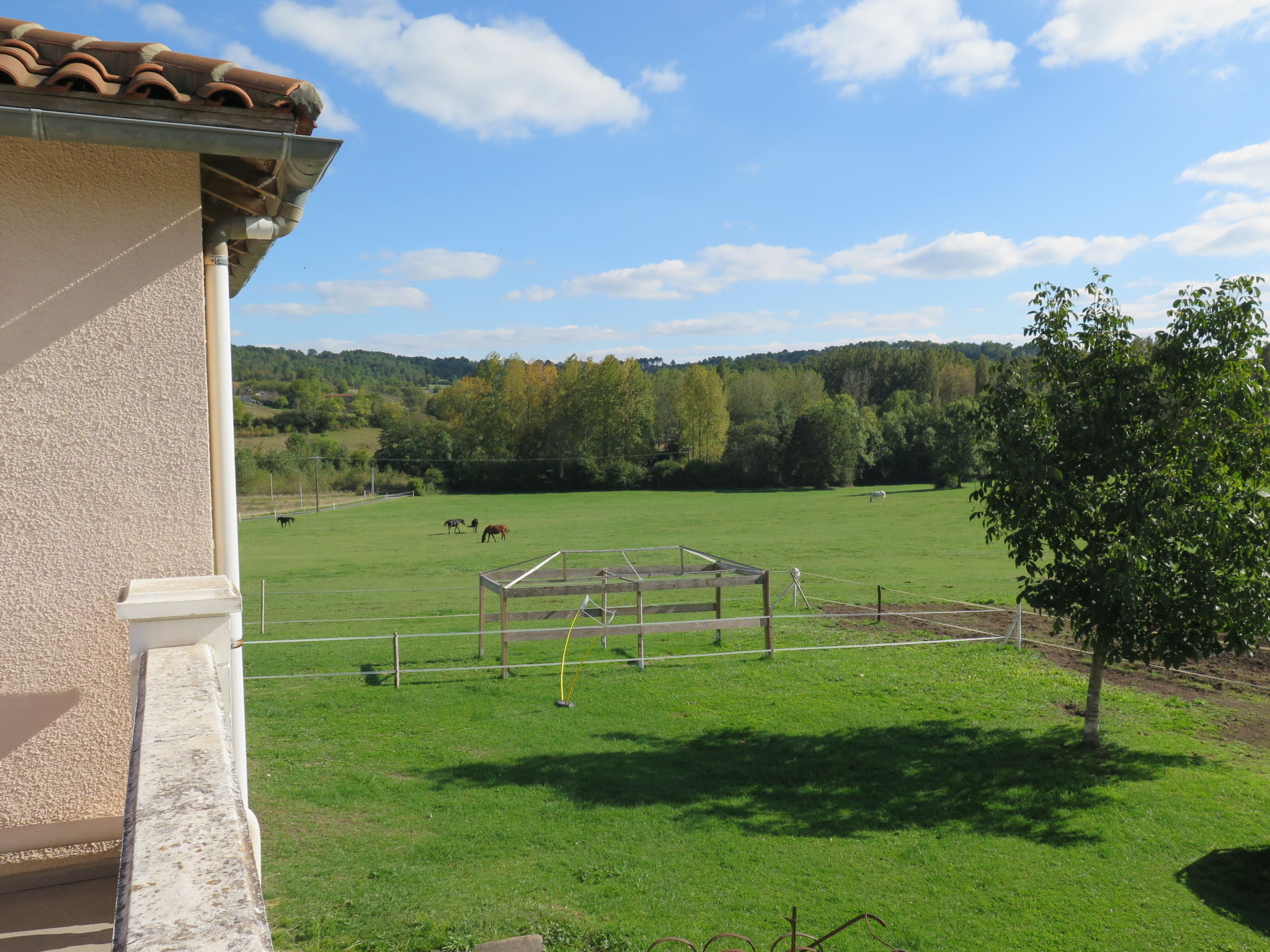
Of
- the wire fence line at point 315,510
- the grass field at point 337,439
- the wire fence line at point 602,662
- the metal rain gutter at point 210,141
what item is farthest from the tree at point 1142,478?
the grass field at point 337,439

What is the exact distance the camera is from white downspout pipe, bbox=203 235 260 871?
12.3ft

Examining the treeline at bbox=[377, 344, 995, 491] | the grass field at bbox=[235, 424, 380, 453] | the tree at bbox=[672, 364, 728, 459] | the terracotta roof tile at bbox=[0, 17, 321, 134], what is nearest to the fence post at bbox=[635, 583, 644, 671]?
the terracotta roof tile at bbox=[0, 17, 321, 134]

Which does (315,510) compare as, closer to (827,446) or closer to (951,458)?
(827,446)

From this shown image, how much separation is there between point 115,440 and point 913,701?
11990mm

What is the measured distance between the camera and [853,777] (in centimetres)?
982

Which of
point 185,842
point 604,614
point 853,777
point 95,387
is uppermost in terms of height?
point 95,387

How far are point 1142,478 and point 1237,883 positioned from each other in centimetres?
418

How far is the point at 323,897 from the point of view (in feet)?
22.5

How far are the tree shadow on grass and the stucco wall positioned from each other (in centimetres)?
823

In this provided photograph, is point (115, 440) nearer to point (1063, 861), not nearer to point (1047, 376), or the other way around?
point (1063, 861)

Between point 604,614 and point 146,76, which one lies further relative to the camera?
point 604,614

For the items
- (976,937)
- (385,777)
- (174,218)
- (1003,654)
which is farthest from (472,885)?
(1003,654)

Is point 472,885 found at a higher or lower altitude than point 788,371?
lower

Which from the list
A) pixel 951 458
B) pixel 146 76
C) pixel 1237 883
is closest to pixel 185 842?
pixel 146 76
